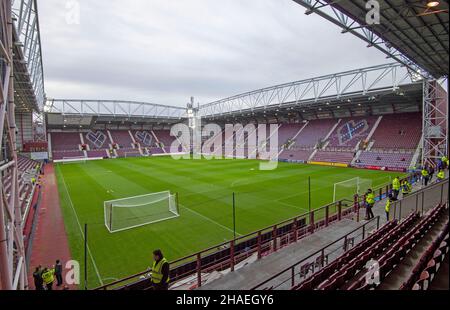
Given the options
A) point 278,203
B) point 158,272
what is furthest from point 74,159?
point 158,272

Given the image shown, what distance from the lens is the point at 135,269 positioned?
951cm

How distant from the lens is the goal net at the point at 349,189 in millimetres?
18438

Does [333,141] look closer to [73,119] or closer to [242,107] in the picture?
[242,107]

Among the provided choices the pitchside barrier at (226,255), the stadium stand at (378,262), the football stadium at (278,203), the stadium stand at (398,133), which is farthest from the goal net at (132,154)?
the stadium stand at (378,262)

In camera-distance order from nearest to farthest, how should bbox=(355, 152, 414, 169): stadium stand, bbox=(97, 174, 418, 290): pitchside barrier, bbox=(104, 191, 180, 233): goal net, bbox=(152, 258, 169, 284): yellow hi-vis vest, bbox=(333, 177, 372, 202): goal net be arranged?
bbox=(152, 258, 169, 284): yellow hi-vis vest
bbox=(97, 174, 418, 290): pitchside barrier
bbox=(104, 191, 180, 233): goal net
bbox=(333, 177, 372, 202): goal net
bbox=(355, 152, 414, 169): stadium stand

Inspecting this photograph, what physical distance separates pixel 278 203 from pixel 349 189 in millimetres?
7342

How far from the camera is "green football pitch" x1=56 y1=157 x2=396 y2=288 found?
10781 mm

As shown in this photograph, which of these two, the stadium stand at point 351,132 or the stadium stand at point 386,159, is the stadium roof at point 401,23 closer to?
the stadium stand at point 386,159

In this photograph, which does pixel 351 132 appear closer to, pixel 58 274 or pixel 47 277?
pixel 58 274

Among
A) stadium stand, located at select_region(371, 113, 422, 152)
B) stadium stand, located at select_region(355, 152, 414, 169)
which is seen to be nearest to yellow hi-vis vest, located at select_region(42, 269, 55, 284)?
stadium stand, located at select_region(355, 152, 414, 169)

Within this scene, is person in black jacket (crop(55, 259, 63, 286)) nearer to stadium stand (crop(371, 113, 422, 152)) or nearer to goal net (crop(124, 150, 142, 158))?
stadium stand (crop(371, 113, 422, 152))

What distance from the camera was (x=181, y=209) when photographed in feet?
54.8

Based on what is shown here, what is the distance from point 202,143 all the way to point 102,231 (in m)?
51.6

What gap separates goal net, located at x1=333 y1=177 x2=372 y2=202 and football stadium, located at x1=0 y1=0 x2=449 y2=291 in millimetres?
232
